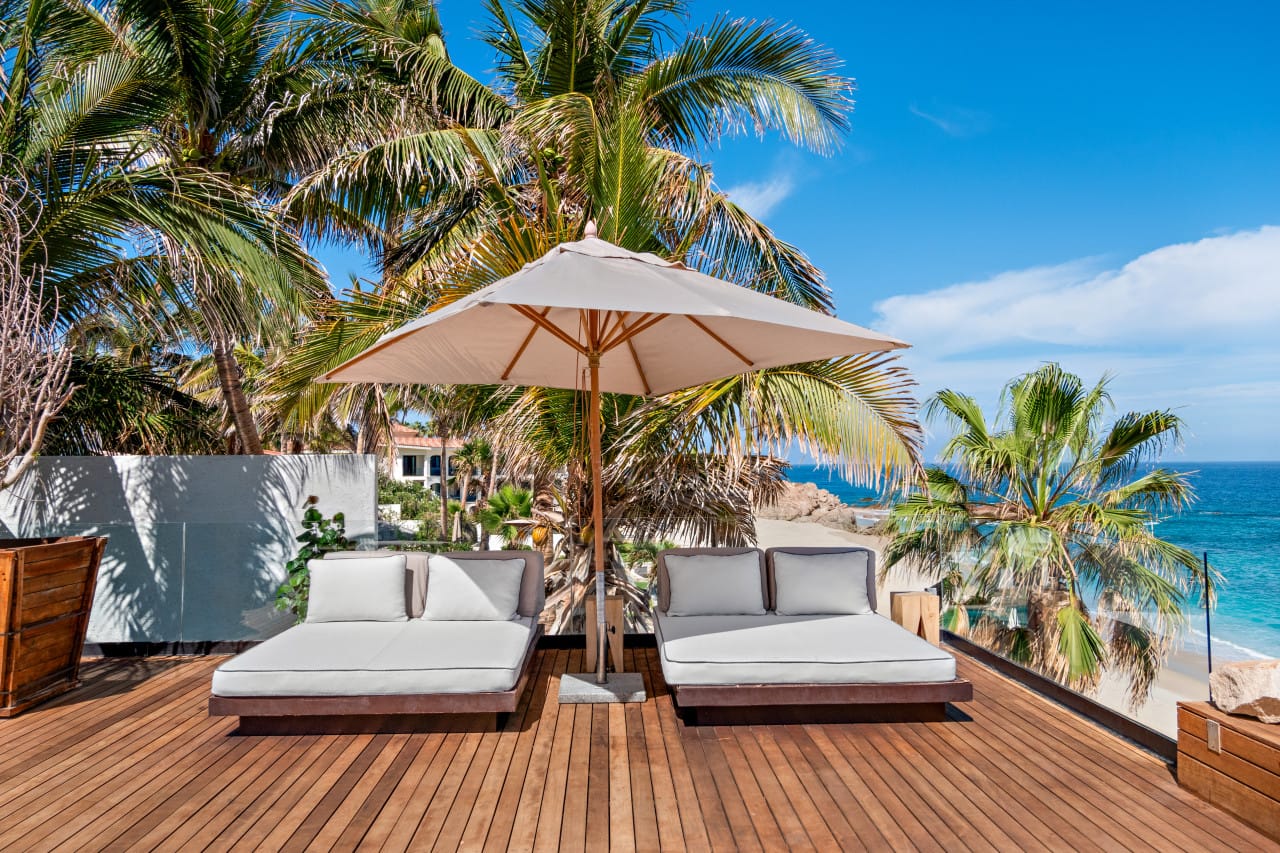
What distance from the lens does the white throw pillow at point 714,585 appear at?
4.66 metres

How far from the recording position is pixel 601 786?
3.10 m

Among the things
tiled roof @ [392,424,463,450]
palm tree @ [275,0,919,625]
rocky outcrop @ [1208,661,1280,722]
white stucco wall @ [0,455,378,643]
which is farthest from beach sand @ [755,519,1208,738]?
tiled roof @ [392,424,463,450]

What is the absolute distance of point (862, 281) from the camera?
42.7 metres

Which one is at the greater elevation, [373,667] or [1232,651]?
[373,667]

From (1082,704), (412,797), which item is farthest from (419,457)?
(1082,704)

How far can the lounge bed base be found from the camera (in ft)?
12.1

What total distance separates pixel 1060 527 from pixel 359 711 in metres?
5.79

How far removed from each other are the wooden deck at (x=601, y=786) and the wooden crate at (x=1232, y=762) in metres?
0.06

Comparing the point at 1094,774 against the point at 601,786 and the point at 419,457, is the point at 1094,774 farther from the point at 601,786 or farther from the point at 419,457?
the point at 419,457

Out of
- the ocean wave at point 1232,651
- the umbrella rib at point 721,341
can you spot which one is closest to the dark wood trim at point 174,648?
the umbrella rib at point 721,341

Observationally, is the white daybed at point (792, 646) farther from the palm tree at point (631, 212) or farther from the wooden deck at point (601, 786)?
the palm tree at point (631, 212)

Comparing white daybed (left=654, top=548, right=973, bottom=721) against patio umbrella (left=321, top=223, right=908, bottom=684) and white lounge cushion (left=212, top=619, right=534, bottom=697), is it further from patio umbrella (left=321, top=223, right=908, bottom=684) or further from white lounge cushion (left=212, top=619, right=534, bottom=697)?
white lounge cushion (left=212, top=619, right=534, bottom=697)

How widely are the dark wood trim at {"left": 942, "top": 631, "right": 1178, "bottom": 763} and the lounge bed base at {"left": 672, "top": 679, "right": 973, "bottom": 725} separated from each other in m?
0.69

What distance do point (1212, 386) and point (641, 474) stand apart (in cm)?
4754
